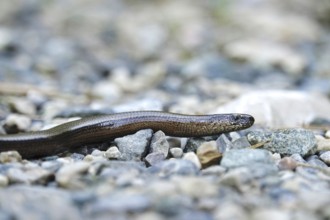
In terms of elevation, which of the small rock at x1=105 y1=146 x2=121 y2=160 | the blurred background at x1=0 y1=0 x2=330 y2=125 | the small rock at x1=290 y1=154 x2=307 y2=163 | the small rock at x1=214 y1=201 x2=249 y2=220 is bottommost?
the small rock at x1=214 y1=201 x2=249 y2=220

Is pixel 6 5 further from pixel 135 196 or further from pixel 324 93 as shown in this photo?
pixel 135 196

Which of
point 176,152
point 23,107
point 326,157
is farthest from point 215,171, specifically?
point 23,107

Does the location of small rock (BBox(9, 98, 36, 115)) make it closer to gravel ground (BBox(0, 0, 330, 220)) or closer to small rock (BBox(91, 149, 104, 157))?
gravel ground (BBox(0, 0, 330, 220))

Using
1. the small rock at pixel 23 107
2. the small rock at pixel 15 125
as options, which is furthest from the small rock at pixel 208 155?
the small rock at pixel 23 107

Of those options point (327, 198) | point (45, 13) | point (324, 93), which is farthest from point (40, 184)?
point (45, 13)

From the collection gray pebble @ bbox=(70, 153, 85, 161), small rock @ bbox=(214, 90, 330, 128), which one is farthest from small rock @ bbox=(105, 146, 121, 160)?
small rock @ bbox=(214, 90, 330, 128)

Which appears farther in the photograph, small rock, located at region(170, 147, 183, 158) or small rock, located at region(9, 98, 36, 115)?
small rock, located at region(9, 98, 36, 115)
